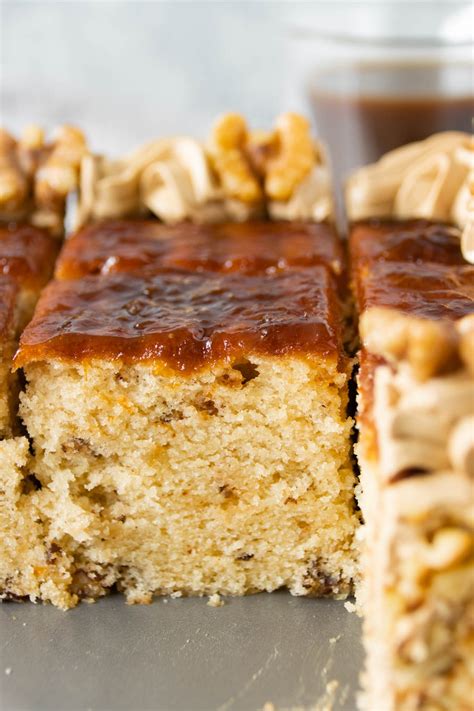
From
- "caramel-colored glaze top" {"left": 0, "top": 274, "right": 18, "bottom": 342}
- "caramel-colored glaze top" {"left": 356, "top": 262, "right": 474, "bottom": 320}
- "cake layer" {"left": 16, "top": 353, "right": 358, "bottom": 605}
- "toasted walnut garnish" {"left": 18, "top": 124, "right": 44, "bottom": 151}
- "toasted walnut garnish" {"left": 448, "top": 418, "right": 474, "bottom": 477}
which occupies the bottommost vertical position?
"cake layer" {"left": 16, "top": 353, "right": 358, "bottom": 605}

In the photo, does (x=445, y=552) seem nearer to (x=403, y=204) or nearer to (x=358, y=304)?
(x=358, y=304)

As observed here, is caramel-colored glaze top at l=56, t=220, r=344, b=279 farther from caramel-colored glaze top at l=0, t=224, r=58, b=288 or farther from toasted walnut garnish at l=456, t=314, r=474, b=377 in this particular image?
toasted walnut garnish at l=456, t=314, r=474, b=377

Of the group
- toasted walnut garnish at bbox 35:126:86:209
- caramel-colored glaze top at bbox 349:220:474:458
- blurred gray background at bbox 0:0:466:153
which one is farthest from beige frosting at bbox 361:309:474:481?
blurred gray background at bbox 0:0:466:153

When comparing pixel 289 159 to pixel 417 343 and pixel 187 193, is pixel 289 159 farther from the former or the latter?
pixel 417 343

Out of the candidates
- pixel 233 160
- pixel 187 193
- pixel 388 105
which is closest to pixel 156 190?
pixel 187 193

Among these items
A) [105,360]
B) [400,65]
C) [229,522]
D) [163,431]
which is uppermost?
[400,65]

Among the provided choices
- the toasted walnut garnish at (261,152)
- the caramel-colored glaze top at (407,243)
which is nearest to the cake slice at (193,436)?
the caramel-colored glaze top at (407,243)

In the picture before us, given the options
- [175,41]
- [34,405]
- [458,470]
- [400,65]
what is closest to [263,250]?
[34,405]
